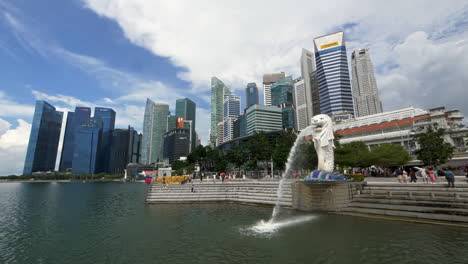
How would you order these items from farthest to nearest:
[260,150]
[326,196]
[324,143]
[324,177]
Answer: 1. [260,150]
2. [324,143]
3. [324,177]
4. [326,196]

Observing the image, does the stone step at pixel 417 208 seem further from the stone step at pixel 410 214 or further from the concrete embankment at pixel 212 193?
the concrete embankment at pixel 212 193

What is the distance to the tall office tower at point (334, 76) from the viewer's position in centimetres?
16838

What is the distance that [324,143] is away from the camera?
82.9ft

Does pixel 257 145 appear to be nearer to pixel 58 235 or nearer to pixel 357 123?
pixel 58 235

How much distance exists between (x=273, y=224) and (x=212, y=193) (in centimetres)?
1560

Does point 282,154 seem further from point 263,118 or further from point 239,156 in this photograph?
point 263,118

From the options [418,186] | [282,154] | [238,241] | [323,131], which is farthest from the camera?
[282,154]

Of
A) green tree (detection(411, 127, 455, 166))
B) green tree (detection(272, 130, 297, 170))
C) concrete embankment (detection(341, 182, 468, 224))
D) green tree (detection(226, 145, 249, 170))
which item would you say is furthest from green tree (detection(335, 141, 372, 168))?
green tree (detection(226, 145, 249, 170))

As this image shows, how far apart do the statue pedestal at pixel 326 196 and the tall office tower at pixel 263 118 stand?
154294 millimetres

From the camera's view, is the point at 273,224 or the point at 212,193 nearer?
the point at 273,224

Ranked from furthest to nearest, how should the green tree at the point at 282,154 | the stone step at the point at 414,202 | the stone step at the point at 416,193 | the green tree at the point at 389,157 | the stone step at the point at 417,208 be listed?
1. the green tree at the point at 282,154
2. the green tree at the point at 389,157
3. the stone step at the point at 416,193
4. the stone step at the point at 414,202
5. the stone step at the point at 417,208

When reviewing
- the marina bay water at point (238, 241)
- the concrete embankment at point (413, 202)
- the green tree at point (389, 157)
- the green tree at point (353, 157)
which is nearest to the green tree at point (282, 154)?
the green tree at point (353, 157)

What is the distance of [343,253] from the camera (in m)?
11.7

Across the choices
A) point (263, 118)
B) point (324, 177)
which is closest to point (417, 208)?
point (324, 177)
